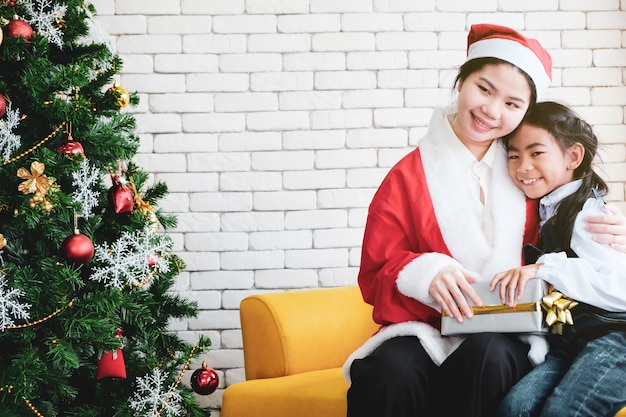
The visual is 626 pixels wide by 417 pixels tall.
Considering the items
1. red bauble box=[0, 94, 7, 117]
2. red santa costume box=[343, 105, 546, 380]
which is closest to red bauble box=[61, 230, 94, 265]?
red bauble box=[0, 94, 7, 117]

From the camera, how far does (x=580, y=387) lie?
142 centimetres

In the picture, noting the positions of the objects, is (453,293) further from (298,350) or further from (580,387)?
(298,350)

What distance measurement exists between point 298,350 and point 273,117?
0.98 meters

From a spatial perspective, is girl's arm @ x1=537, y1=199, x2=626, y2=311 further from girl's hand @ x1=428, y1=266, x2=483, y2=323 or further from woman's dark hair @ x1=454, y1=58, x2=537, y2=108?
woman's dark hair @ x1=454, y1=58, x2=537, y2=108

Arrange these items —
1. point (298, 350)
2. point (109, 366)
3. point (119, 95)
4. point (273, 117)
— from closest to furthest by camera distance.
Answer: point (109, 366) < point (119, 95) < point (298, 350) < point (273, 117)

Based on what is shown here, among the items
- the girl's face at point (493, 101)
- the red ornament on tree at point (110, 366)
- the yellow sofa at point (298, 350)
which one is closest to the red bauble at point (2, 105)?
the red ornament on tree at point (110, 366)

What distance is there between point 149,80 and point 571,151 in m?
1.59

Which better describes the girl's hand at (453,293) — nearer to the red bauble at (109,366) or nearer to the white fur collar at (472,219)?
the white fur collar at (472,219)

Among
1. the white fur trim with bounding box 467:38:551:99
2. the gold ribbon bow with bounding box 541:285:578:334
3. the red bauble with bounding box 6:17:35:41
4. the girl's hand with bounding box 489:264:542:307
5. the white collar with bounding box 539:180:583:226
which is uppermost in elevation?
the red bauble with bounding box 6:17:35:41

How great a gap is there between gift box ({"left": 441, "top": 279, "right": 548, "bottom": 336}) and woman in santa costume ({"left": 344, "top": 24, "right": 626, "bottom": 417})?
0.02 meters

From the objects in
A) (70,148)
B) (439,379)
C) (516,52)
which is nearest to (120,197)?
(70,148)

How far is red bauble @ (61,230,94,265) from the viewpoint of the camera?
5.52ft

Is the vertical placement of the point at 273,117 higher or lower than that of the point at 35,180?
higher

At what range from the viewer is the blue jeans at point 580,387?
4.62ft
